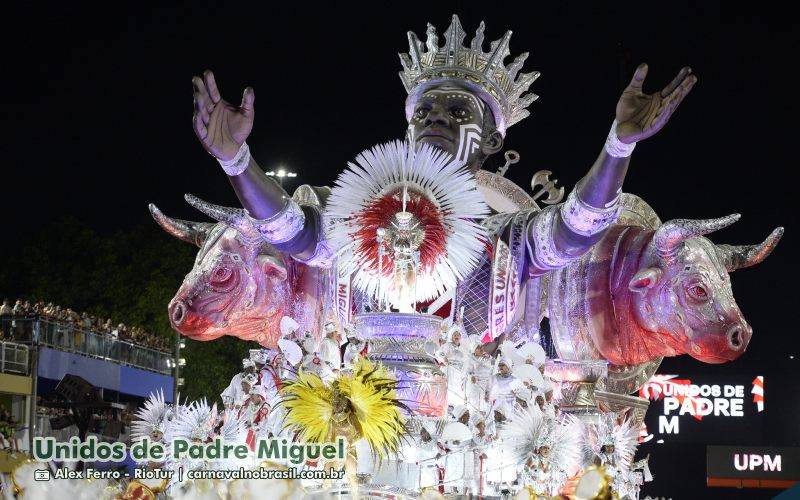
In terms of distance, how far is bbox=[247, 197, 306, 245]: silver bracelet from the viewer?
893cm

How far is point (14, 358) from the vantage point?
18.3 m

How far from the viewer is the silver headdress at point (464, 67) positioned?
10.1 meters

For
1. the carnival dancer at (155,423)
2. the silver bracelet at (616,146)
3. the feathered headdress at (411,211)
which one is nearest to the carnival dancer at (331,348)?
the feathered headdress at (411,211)

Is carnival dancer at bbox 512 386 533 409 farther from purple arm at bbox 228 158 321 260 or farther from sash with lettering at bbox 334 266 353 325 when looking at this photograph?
purple arm at bbox 228 158 321 260

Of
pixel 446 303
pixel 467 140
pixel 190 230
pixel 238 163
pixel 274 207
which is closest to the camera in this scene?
pixel 238 163

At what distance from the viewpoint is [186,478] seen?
746 centimetres

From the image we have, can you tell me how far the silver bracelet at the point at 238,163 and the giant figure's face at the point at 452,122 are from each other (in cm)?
178

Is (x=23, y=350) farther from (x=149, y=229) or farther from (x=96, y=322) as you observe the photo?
(x=149, y=229)

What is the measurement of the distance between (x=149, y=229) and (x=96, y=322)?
504 centimetres

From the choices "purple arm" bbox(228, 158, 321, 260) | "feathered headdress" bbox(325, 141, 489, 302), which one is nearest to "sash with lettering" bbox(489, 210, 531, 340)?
"feathered headdress" bbox(325, 141, 489, 302)

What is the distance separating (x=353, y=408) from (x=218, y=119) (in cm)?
265

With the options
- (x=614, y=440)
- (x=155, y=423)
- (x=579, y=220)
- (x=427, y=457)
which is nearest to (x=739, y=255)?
(x=579, y=220)

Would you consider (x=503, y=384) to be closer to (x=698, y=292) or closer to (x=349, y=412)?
(x=349, y=412)

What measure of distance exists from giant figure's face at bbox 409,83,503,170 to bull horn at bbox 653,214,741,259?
68.2 inches
